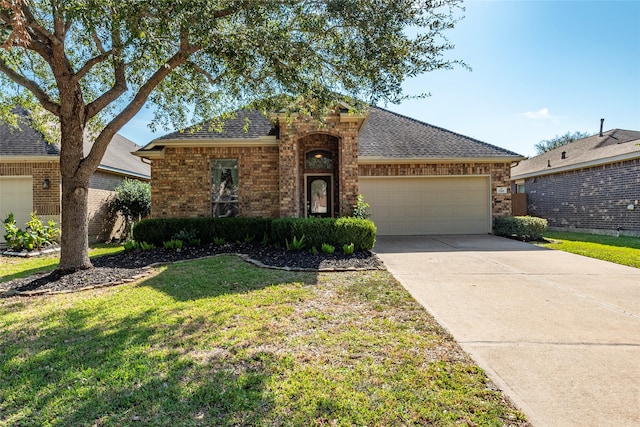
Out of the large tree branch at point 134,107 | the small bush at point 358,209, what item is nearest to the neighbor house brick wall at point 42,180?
the large tree branch at point 134,107

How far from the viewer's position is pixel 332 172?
12.0 metres

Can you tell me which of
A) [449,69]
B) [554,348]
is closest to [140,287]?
[554,348]

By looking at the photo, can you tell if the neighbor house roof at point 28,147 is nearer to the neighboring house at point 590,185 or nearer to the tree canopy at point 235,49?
the tree canopy at point 235,49

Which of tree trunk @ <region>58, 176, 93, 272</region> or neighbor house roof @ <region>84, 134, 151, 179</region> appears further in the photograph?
neighbor house roof @ <region>84, 134, 151, 179</region>

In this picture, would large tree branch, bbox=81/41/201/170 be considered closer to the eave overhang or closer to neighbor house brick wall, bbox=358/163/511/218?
neighbor house brick wall, bbox=358/163/511/218

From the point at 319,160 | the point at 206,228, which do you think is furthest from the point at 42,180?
the point at 319,160

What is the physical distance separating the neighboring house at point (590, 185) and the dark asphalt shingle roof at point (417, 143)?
13.8ft

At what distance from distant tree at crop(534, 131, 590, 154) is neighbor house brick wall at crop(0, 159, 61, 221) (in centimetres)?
5072

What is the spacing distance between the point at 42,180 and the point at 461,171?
15434 mm

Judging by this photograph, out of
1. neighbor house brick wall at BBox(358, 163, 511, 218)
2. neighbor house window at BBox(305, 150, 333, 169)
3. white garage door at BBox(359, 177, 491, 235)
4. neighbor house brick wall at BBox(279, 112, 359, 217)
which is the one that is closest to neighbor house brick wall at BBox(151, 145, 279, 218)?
neighbor house brick wall at BBox(279, 112, 359, 217)

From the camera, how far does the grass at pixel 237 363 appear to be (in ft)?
7.89

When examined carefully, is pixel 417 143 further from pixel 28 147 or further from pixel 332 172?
pixel 28 147

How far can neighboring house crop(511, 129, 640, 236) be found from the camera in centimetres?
1276

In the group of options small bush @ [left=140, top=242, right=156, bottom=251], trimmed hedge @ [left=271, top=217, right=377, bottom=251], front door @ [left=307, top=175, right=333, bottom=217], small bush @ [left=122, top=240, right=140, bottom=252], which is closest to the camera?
trimmed hedge @ [left=271, top=217, right=377, bottom=251]
